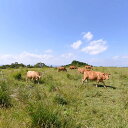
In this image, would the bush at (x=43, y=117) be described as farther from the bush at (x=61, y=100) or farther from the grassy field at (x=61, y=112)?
the bush at (x=61, y=100)

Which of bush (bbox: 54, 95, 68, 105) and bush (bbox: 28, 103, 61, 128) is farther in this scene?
bush (bbox: 54, 95, 68, 105)

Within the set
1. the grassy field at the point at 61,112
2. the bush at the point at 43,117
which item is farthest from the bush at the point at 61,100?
the bush at the point at 43,117

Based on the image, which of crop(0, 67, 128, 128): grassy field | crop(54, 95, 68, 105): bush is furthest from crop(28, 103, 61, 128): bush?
crop(54, 95, 68, 105): bush

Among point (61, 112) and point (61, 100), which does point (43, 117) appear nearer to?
point (61, 112)

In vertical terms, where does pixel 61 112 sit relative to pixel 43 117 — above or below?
below

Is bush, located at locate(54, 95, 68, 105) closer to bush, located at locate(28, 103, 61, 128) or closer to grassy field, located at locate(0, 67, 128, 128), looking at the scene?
grassy field, located at locate(0, 67, 128, 128)

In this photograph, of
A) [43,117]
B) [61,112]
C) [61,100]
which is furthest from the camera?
[61,100]

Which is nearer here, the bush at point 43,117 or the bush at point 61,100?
the bush at point 43,117

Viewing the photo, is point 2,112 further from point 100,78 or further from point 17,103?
point 100,78

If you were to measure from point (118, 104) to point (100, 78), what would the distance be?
5480 mm

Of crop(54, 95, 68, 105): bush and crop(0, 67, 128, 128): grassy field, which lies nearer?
crop(0, 67, 128, 128): grassy field

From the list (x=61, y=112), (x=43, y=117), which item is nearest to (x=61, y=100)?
(x=61, y=112)

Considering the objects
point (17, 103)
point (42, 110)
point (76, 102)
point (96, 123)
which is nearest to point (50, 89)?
point (76, 102)

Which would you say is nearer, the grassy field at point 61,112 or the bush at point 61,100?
the grassy field at point 61,112
